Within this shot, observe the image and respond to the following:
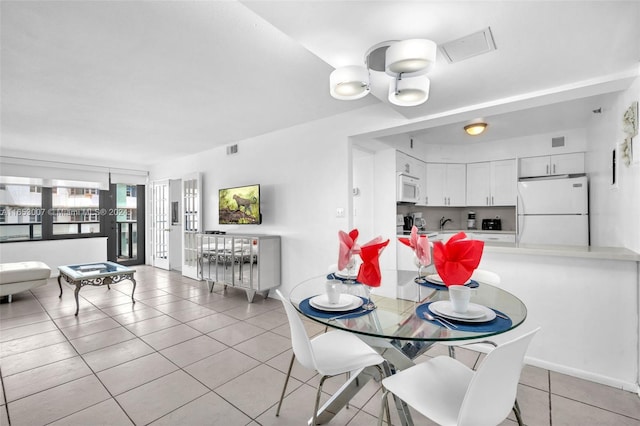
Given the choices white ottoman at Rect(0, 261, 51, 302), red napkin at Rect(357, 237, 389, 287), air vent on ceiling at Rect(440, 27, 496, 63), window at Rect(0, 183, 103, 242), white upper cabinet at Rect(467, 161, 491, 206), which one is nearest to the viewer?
red napkin at Rect(357, 237, 389, 287)

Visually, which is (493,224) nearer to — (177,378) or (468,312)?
(468,312)

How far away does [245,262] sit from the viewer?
4.33m

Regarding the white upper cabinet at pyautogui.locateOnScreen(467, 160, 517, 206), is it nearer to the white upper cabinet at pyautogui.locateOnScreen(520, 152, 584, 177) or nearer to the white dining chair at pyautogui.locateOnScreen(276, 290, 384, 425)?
the white upper cabinet at pyautogui.locateOnScreen(520, 152, 584, 177)

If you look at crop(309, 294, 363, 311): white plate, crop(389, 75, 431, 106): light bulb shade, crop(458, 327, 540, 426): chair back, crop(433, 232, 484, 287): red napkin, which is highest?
crop(389, 75, 431, 106): light bulb shade

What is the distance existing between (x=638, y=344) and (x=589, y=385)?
0.45m

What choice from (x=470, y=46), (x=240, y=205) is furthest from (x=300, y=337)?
(x=240, y=205)

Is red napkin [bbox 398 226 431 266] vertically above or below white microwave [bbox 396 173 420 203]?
below

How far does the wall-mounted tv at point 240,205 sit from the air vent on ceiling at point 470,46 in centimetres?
321

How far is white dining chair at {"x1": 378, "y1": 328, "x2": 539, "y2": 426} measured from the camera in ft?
3.50

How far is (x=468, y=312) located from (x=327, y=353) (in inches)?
31.2

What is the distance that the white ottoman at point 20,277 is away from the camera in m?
4.01

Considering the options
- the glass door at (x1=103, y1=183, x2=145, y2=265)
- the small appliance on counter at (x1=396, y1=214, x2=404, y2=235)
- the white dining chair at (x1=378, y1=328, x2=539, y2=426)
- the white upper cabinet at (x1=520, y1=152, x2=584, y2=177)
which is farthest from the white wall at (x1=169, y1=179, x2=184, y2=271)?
the white upper cabinet at (x1=520, y1=152, x2=584, y2=177)

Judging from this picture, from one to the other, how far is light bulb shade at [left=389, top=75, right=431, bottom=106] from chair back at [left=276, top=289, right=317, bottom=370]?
1.46m

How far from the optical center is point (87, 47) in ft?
7.31
